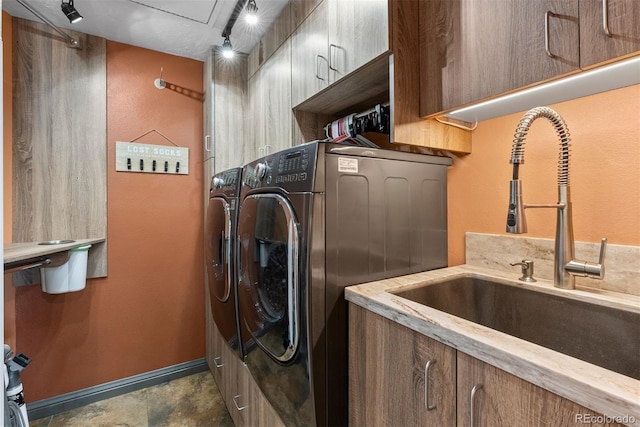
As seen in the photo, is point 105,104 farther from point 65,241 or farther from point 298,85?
point 298,85

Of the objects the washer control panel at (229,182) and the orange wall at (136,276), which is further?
the orange wall at (136,276)

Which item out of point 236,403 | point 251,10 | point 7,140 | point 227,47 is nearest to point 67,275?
point 7,140

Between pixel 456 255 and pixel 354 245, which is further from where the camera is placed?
pixel 456 255

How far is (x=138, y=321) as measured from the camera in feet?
7.74

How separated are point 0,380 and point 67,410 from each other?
82.1 inches

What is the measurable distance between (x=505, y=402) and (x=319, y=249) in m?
0.62

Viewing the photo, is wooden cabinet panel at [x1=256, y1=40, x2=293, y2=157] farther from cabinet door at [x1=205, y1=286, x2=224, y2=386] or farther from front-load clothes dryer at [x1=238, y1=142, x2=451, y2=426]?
cabinet door at [x1=205, y1=286, x2=224, y2=386]

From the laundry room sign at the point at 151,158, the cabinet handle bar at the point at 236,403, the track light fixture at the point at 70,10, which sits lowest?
the cabinet handle bar at the point at 236,403

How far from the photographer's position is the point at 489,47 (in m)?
1.02

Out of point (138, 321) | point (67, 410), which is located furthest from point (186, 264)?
point (67, 410)

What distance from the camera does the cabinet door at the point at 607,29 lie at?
74 cm

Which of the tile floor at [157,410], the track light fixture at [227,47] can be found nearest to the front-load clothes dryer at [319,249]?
the tile floor at [157,410]

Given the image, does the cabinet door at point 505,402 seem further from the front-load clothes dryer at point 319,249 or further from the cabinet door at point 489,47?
the cabinet door at point 489,47

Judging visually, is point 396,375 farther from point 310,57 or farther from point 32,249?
point 32,249
